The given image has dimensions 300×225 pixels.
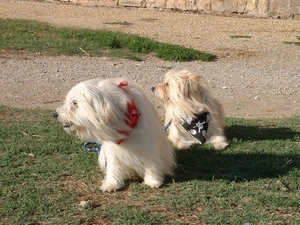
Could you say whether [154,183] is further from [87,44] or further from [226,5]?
[226,5]

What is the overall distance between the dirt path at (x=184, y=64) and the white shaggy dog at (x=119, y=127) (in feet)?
13.5

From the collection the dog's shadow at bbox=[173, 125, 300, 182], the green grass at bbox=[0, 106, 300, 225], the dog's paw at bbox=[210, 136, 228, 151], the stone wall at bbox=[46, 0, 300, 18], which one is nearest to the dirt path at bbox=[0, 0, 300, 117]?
the stone wall at bbox=[46, 0, 300, 18]

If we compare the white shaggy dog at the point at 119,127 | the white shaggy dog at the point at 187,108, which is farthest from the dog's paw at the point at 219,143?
the white shaggy dog at the point at 119,127

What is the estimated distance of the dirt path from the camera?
995 centimetres

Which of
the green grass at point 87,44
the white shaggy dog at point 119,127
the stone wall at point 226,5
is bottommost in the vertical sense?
the green grass at point 87,44

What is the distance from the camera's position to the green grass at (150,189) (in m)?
4.55

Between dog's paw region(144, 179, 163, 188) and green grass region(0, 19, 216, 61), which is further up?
dog's paw region(144, 179, 163, 188)

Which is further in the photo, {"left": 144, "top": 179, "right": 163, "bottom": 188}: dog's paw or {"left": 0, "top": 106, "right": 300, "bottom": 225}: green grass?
{"left": 144, "top": 179, "right": 163, "bottom": 188}: dog's paw

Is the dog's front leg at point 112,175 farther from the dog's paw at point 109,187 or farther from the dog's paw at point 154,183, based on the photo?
the dog's paw at point 154,183

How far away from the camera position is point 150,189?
512 centimetres

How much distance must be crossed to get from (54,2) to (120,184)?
16.8 metres

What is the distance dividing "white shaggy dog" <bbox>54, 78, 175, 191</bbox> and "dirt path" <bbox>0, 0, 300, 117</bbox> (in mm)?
4115

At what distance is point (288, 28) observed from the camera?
1816cm

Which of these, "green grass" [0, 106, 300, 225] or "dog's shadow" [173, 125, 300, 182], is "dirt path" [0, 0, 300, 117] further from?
"green grass" [0, 106, 300, 225]
